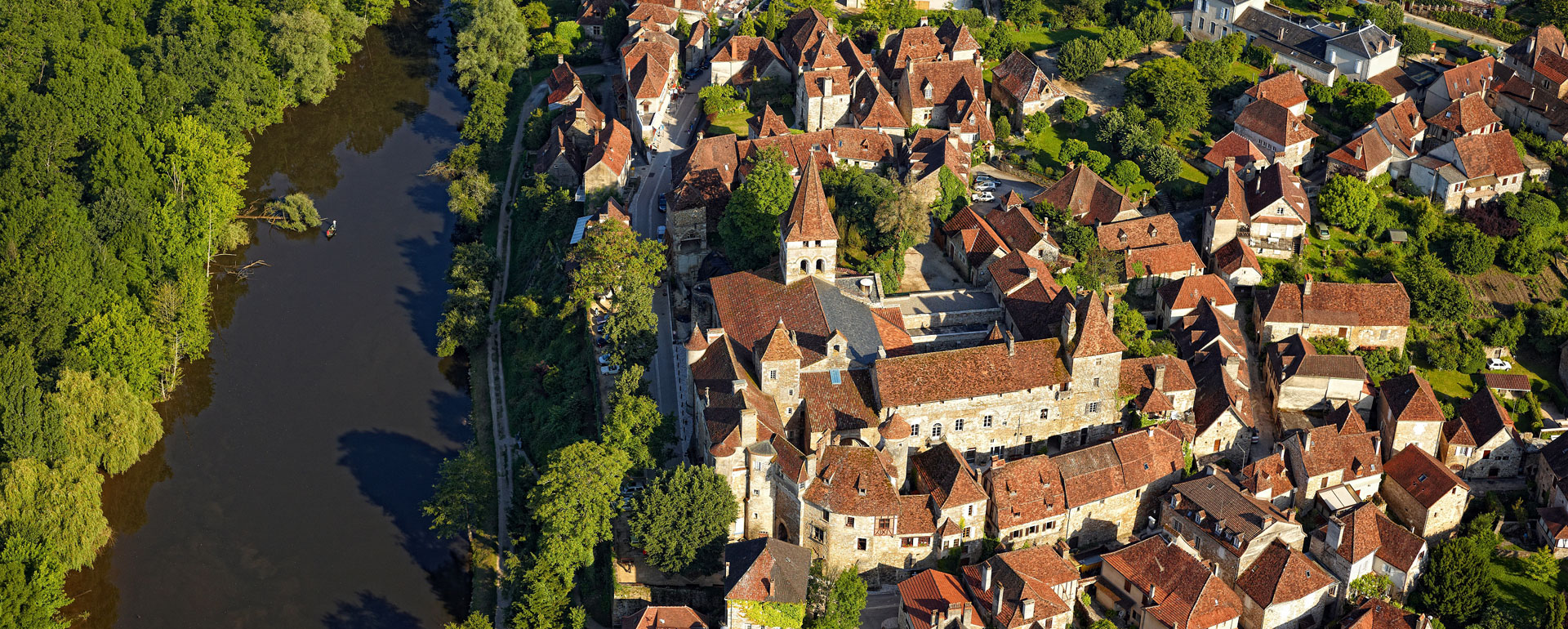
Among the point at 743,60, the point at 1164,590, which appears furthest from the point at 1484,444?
the point at 743,60

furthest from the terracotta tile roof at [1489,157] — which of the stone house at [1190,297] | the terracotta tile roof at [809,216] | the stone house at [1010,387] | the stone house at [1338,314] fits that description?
the terracotta tile roof at [809,216]

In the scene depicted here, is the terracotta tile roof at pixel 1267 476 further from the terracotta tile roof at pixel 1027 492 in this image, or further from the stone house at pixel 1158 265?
the stone house at pixel 1158 265

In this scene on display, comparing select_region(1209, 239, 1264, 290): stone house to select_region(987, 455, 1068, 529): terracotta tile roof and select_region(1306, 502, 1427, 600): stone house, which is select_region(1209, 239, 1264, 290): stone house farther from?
select_region(987, 455, 1068, 529): terracotta tile roof

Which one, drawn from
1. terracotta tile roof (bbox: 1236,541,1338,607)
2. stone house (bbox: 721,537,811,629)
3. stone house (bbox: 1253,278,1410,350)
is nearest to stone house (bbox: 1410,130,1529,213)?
stone house (bbox: 1253,278,1410,350)

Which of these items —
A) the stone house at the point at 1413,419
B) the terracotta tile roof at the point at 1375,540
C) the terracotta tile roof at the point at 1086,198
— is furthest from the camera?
the terracotta tile roof at the point at 1086,198

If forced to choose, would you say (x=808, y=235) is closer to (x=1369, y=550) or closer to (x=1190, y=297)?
(x=1190, y=297)

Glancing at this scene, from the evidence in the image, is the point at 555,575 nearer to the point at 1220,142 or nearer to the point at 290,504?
the point at 290,504
